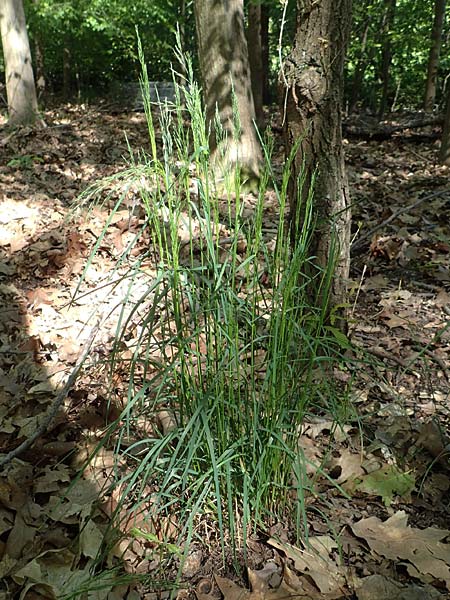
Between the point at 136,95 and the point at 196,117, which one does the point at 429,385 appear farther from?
the point at 136,95

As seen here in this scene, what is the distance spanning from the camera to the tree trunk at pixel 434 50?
7.32 metres

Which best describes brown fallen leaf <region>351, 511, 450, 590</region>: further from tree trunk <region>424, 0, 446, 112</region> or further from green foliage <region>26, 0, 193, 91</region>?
tree trunk <region>424, 0, 446, 112</region>

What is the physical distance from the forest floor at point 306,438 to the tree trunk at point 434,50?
4.73m

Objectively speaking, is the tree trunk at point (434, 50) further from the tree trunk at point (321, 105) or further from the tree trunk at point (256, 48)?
the tree trunk at point (321, 105)

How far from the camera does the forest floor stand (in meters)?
1.53

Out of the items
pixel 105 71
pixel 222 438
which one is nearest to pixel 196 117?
pixel 222 438

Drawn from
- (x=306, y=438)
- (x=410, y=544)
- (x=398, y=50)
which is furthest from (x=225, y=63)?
(x=398, y=50)

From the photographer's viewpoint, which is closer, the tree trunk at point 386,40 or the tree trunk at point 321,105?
the tree trunk at point 321,105

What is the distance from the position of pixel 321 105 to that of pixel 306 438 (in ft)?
4.35

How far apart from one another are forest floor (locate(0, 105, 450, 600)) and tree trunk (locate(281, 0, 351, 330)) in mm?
279

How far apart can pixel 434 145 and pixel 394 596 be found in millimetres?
5973

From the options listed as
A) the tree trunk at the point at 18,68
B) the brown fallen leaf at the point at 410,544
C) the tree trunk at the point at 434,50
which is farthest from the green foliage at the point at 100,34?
the brown fallen leaf at the point at 410,544

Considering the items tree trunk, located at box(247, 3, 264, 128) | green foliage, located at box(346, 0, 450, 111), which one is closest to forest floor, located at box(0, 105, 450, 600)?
tree trunk, located at box(247, 3, 264, 128)

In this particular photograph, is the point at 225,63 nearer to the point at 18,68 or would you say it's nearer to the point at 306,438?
the point at 306,438
